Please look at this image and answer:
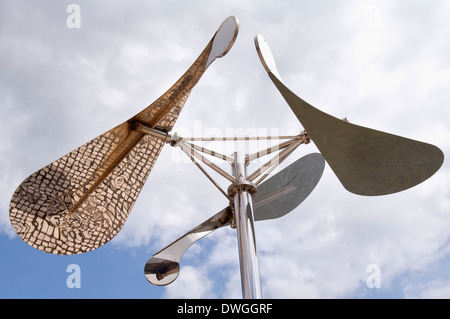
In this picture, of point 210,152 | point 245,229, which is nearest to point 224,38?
point 210,152

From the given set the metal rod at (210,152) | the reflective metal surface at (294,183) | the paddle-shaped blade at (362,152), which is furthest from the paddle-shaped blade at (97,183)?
the reflective metal surface at (294,183)

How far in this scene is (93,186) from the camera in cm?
686

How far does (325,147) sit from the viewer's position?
5250 millimetres

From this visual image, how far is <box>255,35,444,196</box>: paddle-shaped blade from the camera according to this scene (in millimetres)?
5047

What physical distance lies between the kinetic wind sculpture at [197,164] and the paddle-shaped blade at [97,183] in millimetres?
15

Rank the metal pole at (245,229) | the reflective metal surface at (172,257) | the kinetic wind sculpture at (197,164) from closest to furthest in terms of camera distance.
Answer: the metal pole at (245,229) < the kinetic wind sculpture at (197,164) < the reflective metal surface at (172,257)

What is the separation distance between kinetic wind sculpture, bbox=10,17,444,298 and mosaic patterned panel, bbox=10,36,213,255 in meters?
0.01

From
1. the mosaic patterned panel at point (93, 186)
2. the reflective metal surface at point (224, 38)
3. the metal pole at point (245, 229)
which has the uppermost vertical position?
the reflective metal surface at point (224, 38)

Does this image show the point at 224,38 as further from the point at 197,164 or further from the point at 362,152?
the point at 362,152

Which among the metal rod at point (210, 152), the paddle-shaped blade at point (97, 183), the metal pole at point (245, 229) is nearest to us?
the metal pole at point (245, 229)

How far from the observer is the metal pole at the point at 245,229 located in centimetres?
504

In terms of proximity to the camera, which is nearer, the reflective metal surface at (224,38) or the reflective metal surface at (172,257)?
the reflective metal surface at (224,38)

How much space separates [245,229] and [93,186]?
2658mm

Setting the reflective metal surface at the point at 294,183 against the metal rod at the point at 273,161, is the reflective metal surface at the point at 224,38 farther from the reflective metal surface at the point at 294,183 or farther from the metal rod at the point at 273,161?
the reflective metal surface at the point at 294,183
